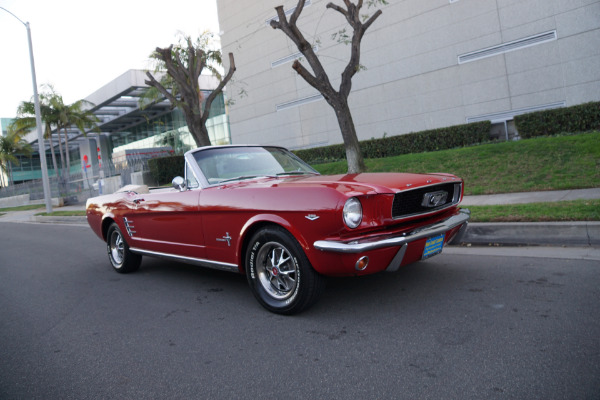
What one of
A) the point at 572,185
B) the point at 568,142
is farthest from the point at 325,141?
the point at 572,185

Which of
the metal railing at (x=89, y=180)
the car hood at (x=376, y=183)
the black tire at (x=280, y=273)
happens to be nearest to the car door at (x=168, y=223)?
the black tire at (x=280, y=273)

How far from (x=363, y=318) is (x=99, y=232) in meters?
4.63

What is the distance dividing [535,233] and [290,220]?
3.60m

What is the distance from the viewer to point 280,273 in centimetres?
373

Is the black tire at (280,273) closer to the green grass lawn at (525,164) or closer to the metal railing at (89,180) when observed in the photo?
the green grass lawn at (525,164)

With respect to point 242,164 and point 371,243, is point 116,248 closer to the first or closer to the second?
point 242,164

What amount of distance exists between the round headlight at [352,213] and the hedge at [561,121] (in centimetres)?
1065

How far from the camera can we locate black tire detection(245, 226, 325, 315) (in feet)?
11.5

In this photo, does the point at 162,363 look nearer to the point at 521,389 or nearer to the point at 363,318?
the point at 363,318

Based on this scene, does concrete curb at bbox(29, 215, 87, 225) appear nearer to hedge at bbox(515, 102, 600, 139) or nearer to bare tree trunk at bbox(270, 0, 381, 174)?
bare tree trunk at bbox(270, 0, 381, 174)

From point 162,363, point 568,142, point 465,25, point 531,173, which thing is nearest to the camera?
point 162,363

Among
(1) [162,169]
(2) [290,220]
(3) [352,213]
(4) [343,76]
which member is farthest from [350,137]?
(1) [162,169]

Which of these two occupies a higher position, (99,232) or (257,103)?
(257,103)

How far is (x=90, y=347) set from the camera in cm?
344
